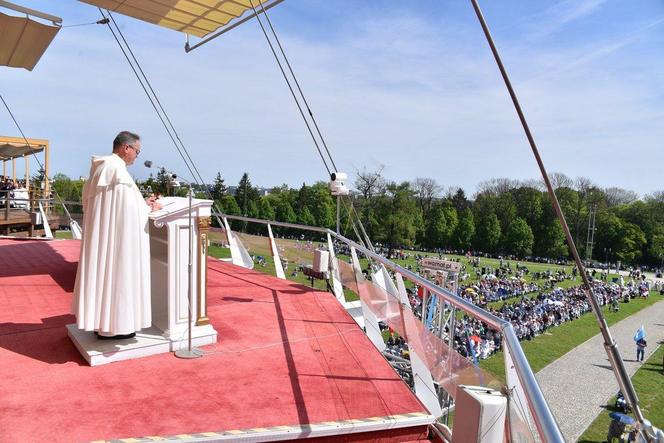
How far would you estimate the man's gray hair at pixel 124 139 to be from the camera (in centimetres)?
385

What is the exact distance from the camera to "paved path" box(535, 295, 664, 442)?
19047 mm

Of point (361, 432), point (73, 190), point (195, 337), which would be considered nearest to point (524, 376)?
point (361, 432)

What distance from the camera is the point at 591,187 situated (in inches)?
2832

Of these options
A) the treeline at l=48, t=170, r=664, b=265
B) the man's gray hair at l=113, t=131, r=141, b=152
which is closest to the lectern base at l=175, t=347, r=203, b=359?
the man's gray hair at l=113, t=131, r=141, b=152

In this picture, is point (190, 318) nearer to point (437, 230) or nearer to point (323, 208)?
point (323, 208)

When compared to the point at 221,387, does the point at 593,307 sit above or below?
above

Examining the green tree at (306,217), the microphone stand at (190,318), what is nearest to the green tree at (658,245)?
the green tree at (306,217)

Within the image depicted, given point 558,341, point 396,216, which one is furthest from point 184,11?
point 396,216

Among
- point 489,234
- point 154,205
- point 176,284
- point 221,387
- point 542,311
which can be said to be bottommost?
point 542,311

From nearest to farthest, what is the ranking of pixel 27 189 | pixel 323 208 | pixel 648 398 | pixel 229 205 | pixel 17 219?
pixel 17 219
pixel 27 189
pixel 648 398
pixel 229 205
pixel 323 208

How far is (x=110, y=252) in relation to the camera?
3723mm

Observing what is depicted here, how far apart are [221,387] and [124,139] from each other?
7.24 ft

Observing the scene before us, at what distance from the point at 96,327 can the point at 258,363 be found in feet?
4.50

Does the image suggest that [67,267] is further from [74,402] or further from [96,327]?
[74,402]
